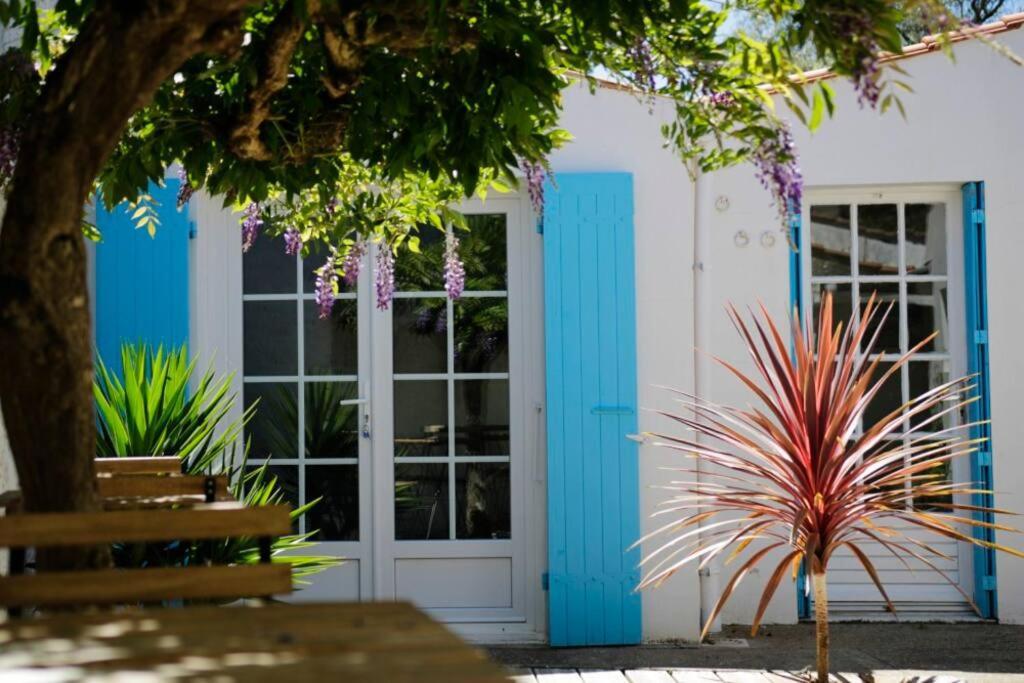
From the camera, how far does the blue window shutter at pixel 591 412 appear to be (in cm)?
570

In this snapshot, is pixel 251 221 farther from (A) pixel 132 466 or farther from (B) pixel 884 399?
(B) pixel 884 399

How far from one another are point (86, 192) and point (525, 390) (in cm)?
366

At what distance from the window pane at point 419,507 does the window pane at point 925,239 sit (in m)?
2.35

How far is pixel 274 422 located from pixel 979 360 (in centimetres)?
311

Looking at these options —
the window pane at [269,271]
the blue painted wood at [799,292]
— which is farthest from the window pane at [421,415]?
the blue painted wood at [799,292]

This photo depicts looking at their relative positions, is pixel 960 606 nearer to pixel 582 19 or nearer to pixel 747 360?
pixel 747 360

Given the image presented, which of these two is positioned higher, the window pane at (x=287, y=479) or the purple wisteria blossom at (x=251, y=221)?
the purple wisteria blossom at (x=251, y=221)

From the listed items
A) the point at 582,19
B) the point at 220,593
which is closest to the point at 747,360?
the point at 582,19

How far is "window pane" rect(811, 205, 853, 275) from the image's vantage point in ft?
20.5

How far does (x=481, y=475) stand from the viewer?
6023 millimetres

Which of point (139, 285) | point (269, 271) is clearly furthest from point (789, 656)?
point (139, 285)

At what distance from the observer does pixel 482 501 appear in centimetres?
600

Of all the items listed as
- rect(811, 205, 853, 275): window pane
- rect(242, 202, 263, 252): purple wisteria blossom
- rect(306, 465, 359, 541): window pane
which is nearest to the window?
rect(811, 205, 853, 275): window pane

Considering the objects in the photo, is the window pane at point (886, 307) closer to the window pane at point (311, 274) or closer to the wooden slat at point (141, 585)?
the window pane at point (311, 274)
